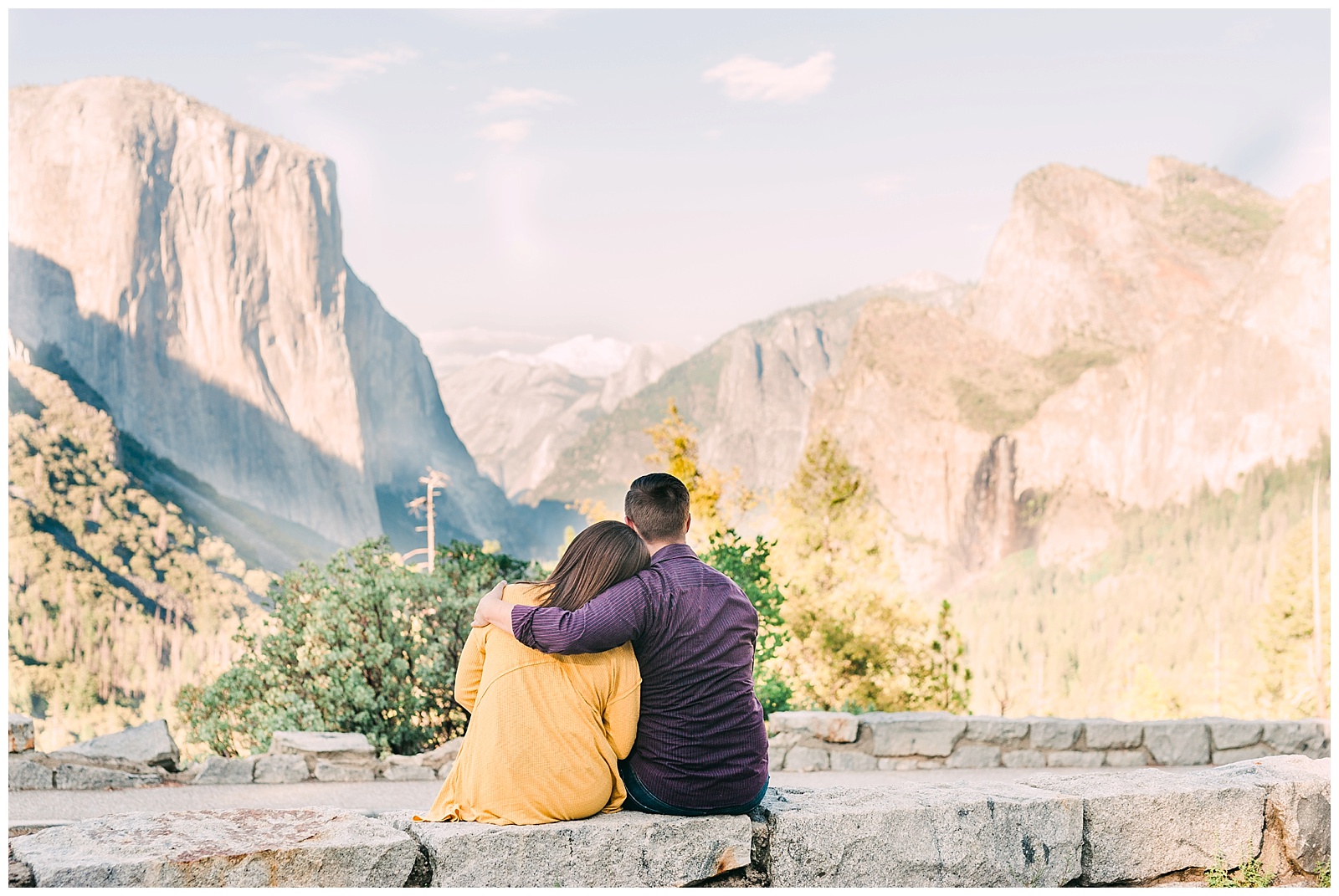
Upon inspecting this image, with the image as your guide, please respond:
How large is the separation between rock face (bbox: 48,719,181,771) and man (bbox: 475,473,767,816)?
16.4 feet

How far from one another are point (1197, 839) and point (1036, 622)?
8520cm

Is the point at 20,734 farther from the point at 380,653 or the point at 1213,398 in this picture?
the point at 1213,398

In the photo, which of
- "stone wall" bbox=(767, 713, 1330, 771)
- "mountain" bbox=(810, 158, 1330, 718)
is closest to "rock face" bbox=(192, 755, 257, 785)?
"stone wall" bbox=(767, 713, 1330, 771)

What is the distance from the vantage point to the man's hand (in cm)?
315

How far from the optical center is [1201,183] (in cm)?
12656

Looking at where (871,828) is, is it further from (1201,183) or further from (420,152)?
(1201,183)

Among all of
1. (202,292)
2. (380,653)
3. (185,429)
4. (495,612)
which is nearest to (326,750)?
(380,653)

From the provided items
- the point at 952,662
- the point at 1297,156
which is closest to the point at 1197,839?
the point at 952,662

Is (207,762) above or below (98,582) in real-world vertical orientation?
above

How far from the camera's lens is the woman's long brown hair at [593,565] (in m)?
3.21

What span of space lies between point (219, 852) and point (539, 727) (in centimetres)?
89

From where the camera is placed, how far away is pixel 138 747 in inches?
286

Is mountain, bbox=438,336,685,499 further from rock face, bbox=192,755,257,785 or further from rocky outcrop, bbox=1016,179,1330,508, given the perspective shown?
rock face, bbox=192,755,257,785

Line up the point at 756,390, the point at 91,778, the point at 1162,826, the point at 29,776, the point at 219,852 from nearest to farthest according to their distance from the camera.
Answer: the point at 219,852, the point at 1162,826, the point at 29,776, the point at 91,778, the point at 756,390
